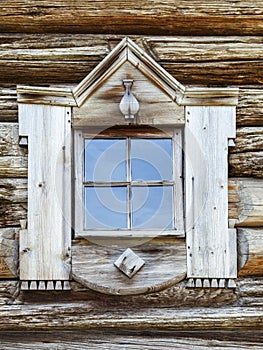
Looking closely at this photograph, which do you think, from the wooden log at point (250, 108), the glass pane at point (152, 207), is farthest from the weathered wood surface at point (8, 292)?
the wooden log at point (250, 108)

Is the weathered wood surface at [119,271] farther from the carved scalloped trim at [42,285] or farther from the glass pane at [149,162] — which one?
the glass pane at [149,162]

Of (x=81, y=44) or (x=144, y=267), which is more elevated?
(x=81, y=44)

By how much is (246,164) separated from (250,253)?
0.40 meters

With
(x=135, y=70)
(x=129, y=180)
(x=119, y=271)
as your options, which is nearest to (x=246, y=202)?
(x=129, y=180)

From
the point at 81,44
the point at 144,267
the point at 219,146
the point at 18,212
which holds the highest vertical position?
the point at 81,44

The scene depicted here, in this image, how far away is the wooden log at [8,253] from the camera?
133 inches

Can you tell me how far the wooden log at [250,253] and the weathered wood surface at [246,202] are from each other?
0.05 metres

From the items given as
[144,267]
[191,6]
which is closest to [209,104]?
[191,6]

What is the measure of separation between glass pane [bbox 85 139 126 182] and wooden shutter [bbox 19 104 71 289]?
11 centimetres

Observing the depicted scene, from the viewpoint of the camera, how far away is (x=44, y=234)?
3.38 metres

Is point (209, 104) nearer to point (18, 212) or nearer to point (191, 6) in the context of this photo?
point (191, 6)

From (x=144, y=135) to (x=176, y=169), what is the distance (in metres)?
0.21

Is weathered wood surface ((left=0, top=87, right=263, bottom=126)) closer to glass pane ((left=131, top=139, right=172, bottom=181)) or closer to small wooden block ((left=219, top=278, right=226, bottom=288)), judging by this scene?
glass pane ((left=131, top=139, right=172, bottom=181))

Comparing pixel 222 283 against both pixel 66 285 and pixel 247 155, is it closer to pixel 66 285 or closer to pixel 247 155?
pixel 247 155
